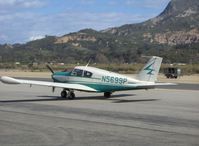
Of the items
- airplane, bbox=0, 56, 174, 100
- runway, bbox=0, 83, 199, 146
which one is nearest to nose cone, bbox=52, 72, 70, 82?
airplane, bbox=0, 56, 174, 100

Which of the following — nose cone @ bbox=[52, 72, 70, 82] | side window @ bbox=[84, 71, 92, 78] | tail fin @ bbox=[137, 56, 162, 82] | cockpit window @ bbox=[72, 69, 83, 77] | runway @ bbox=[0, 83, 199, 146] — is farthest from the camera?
nose cone @ bbox=[52, 72, 70, 82]

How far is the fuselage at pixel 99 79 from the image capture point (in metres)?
→ 25.7

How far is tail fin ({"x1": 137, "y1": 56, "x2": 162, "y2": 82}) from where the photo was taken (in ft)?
85.7

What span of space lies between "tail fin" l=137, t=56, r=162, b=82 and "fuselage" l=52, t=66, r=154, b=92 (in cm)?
50

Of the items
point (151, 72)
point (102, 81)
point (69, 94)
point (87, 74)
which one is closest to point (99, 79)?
point (102, 81)

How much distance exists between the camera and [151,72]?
86.2 ft

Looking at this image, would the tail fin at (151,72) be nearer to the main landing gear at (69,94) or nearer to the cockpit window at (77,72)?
the cockpit window at (77,72)

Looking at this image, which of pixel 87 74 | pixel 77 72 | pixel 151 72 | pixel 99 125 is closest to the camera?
pixel 99 125

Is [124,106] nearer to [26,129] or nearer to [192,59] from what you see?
[26,129]

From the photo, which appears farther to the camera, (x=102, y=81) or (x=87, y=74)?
(x=87, y=74)

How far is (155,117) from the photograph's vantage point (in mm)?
17609

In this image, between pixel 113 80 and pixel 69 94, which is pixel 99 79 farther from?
pixel 69 94

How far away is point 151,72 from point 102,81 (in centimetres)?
266

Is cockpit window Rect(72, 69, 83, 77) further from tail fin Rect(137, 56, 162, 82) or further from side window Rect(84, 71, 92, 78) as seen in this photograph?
tail fin Rect(137, 56, 162, 82)
